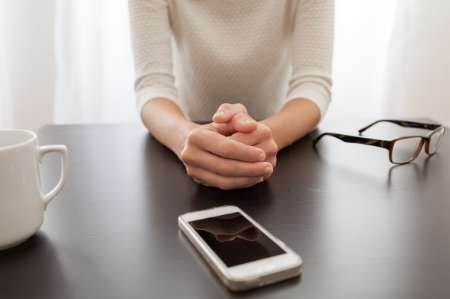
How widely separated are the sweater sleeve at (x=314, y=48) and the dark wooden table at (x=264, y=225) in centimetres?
31

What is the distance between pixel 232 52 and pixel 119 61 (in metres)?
0.73

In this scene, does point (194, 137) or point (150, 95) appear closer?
point (194, 137)

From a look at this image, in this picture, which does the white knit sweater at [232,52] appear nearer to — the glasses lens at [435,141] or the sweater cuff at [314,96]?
the sweater cuff at [314,96]

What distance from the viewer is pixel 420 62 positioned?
148cm

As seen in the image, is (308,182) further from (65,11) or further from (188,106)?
(65,11)

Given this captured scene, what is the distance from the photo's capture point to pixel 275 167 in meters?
0.57

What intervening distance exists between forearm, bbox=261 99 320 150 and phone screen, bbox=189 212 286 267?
310 millimetres

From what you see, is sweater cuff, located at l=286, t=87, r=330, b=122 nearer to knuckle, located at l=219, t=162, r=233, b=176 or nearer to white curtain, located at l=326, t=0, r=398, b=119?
knuckle, located at l=219, t=162, r=233, b=176

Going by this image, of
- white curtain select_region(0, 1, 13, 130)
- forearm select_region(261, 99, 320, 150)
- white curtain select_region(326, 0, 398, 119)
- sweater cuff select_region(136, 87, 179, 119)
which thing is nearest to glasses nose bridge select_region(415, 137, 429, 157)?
forearm select_region(261, 99, 320, 150)

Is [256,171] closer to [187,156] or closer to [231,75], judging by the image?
[187,156]

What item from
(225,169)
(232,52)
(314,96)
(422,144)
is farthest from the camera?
(232,52)

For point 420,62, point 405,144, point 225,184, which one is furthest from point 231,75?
point 420,62

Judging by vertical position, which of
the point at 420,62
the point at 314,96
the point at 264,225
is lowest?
the point at 264,225

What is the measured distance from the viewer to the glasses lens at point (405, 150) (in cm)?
60
